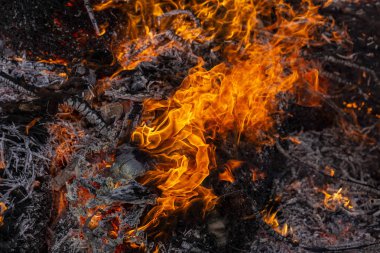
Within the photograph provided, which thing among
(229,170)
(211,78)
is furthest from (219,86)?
(229,170)

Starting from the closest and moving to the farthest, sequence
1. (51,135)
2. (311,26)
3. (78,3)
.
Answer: (51,135), (78,3), (311,26)

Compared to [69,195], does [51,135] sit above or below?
above

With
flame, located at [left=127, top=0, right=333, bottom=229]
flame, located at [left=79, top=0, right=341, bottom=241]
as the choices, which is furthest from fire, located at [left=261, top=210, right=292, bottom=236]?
flame, located at [left=127, top=0, right=333, bottom=229]

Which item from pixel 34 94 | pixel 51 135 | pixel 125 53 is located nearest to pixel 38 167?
pixel 51 135

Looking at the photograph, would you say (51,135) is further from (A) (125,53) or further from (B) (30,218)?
(A) (125,53)

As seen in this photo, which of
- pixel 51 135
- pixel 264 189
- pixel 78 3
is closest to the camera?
pixel 51 135

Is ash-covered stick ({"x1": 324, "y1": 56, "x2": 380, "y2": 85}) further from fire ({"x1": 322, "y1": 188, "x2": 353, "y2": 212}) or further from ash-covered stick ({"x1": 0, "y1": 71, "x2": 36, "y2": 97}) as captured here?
ash-covered stick ({"x1": 0, "y1": 71, "x2": 36, "y2": 97})

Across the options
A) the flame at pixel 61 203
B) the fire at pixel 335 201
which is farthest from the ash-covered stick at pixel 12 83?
the fire at pixel 335 201

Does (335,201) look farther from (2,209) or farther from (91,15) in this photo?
(91,15)
